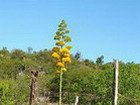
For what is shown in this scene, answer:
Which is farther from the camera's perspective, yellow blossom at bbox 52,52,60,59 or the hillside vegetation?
the hillside vegetation

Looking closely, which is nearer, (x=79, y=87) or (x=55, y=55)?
(x=55, y=55)

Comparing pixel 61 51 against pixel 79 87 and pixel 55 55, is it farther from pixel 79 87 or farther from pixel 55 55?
pixel 79 87

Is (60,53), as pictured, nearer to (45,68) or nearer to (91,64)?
(45,68)

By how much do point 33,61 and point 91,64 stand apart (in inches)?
465

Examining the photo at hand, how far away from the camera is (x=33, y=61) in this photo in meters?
84.0

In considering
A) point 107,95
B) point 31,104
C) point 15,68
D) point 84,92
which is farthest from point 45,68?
point 31,104

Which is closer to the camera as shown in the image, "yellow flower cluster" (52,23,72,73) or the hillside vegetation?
"yellow flower cluster" (52,23,72,73)

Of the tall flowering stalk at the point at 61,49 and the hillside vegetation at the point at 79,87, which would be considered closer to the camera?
the tall flowering stalk at the point at 61,49

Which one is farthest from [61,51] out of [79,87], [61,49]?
[79,87]

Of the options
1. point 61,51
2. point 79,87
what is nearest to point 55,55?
point 61,51

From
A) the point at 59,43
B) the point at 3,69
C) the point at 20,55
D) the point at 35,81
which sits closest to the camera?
the point at 35,81

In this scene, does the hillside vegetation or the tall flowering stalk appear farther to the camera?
the hillside vegetation

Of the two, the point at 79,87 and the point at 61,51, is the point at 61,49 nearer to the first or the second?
the point at 61,51

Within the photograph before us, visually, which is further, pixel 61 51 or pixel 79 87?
pixel 79 87
